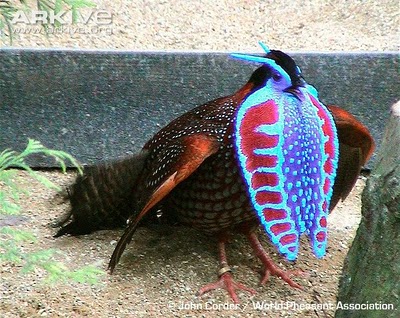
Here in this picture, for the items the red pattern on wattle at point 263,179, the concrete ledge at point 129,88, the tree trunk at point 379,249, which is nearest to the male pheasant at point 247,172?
the red pattern on wattle at point 263,179

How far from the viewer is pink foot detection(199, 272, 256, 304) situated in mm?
2272

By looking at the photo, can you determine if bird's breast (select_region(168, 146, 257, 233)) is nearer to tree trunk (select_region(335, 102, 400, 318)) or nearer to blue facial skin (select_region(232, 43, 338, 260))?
blue facial skin (select_region(232, 43, 338, 260))

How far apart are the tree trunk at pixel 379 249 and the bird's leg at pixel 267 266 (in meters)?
0.39

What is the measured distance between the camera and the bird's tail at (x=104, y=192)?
97.6 inches

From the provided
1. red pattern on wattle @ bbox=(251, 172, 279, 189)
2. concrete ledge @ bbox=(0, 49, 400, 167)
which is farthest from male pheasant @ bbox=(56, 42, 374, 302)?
concrete ledge @ bbox=(0, 49, 400, 167)

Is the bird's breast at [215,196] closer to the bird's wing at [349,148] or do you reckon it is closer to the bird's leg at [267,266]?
the bird's leg at [267,266]

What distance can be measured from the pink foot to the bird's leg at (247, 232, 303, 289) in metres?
0.08

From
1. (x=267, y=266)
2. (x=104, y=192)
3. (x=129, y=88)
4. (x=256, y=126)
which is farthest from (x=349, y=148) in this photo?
(x=129, y=88)

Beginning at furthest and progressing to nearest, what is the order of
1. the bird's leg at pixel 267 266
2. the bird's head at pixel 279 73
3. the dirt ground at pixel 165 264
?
the bird's leg at pixel 267 266, the dirt ground at pixel 165 264, the bird's head at pixel 279 73

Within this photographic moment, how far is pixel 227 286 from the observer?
7.50ft

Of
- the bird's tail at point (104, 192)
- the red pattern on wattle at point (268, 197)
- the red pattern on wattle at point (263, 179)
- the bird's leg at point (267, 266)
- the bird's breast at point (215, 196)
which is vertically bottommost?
the bird's leg at point (267, 266)

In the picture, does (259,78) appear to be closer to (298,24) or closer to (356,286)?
(356,286)

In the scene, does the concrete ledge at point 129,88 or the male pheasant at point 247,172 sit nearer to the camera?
the male pheasant at point 247,172

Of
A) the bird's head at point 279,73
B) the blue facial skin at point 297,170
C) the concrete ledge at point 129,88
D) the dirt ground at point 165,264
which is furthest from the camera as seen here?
the concrete ledge at point 129,88
